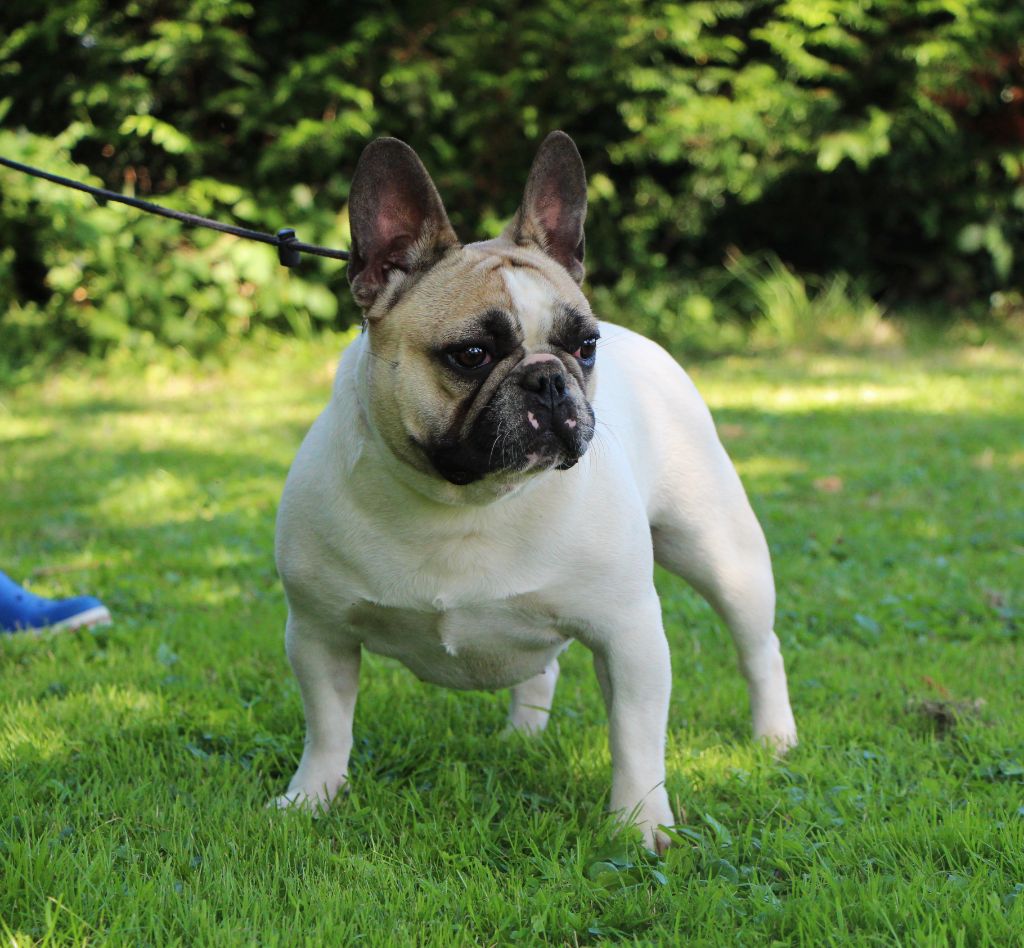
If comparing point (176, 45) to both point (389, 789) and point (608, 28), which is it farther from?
point (389, 789)

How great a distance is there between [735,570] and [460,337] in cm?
117

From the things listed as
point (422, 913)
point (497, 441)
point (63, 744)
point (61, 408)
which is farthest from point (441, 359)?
point (61, 408)

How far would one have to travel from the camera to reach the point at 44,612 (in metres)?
4.16

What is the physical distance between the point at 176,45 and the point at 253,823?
8.99 meters

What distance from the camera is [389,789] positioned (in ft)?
9.86

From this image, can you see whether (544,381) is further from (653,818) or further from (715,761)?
(715,761)

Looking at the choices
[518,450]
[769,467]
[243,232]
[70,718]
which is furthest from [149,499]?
[518,450]

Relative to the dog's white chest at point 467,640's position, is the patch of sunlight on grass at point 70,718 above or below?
below

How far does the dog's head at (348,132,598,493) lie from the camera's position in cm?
248

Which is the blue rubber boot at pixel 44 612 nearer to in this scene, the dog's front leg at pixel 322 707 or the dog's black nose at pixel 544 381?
the dog's front leg at pixel 322 707

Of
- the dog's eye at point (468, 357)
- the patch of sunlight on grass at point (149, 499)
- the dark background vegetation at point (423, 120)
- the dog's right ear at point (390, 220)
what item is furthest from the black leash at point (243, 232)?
the dark background vegetation at point (423, 120)

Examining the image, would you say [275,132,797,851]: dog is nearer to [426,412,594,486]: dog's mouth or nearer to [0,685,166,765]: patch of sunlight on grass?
[426,412,594,486]: dog's mouth

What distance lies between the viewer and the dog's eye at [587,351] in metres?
2.69

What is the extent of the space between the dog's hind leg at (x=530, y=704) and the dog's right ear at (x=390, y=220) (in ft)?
4.16
